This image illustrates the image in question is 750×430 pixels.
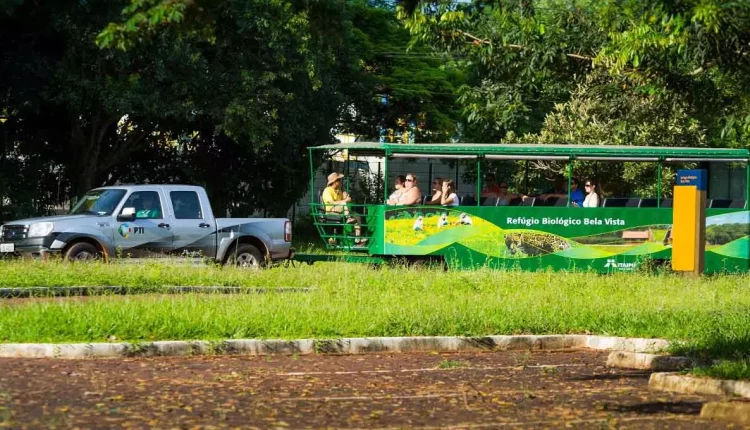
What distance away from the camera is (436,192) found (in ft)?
78.6

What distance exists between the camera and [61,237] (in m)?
21.0

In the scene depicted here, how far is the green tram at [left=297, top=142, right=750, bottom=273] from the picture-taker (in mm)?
23438

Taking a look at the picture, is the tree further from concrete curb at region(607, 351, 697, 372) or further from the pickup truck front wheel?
concrete curb at region(607, 351, 697, 372)

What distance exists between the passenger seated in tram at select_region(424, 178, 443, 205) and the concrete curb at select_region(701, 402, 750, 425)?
1509cm

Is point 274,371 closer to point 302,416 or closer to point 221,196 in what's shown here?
point 302,416

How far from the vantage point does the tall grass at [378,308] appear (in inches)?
485

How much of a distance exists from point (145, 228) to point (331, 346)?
400 inches

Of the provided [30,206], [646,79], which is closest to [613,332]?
[646,79]

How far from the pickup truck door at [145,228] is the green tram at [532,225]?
122 inches

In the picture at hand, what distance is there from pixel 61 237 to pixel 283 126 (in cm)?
1557

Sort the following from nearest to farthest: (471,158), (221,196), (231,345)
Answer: (231,345)
(471,158)
(221,196)

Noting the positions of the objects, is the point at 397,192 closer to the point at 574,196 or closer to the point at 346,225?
the point at 346,225

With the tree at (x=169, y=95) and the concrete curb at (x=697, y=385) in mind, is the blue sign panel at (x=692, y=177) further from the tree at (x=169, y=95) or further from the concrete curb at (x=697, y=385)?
the concrete curb at (x=697, y=385)

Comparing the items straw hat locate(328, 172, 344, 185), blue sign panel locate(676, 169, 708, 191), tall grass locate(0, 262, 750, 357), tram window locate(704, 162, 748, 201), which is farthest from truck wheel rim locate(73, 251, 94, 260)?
tram window locate(704, 162, 748, 201)
